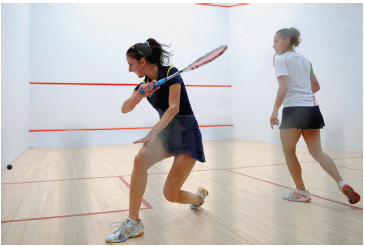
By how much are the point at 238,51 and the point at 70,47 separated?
2.73 metres

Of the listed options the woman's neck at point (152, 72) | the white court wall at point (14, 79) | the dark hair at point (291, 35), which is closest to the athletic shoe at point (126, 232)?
the woman's neck at point (152, 72)

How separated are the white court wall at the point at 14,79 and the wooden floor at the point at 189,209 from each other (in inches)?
17.7

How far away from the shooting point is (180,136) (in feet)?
4.02

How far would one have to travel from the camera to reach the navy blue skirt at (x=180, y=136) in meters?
1.21

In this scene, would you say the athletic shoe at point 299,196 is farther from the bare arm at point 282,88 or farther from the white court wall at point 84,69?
the white court wall at point 84,69

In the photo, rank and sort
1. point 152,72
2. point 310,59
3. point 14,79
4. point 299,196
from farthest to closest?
point 14,79 → point 310,59 → point 299,196 → point 152,72

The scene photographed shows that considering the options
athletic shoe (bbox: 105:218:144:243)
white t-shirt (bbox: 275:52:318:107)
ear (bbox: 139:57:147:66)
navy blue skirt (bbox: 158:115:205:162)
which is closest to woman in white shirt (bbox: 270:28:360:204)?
white t-shirt (bbox: 275:52:318:107)

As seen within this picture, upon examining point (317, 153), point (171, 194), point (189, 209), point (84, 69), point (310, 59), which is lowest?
point (189, 209)

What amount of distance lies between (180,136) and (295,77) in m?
0.70

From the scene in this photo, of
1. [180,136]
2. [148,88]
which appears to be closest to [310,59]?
[180,136]

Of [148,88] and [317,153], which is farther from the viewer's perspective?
[317,153]

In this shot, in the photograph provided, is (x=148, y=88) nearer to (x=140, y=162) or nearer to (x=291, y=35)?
(x=140, y=162)

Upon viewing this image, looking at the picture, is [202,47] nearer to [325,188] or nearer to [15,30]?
[325,188]

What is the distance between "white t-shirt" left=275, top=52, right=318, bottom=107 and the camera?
154 cm
